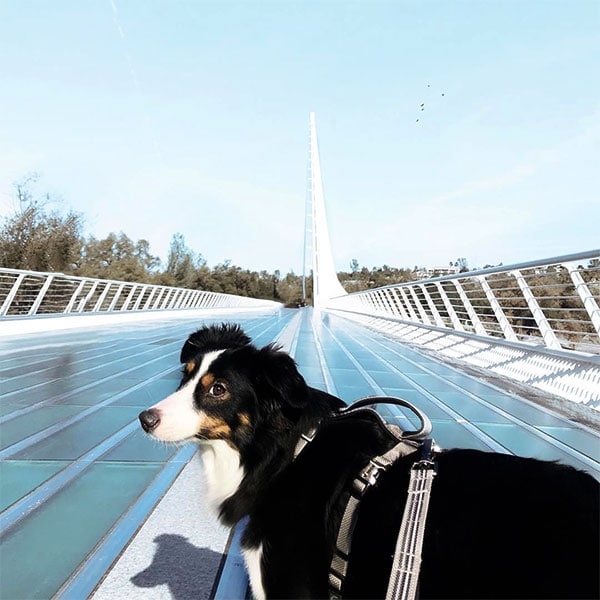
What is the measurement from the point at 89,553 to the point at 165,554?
0.79 ft

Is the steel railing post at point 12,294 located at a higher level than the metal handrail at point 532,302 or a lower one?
lower

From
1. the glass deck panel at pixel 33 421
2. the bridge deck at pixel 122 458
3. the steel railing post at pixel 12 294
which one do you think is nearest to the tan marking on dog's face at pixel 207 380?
the bridge deck at pixel 122 458

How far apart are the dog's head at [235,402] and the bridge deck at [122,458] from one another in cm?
40

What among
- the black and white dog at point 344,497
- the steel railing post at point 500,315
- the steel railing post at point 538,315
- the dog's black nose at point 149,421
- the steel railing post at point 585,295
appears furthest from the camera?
the steel railing post at point 500,315

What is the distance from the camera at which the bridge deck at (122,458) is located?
53.0 inches

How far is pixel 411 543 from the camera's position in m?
0.92

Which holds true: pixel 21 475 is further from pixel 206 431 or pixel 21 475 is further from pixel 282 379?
pixel 282 379

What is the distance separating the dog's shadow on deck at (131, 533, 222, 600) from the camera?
128cm

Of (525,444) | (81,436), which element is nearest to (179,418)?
(81,436)

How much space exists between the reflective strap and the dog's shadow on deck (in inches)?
25.5

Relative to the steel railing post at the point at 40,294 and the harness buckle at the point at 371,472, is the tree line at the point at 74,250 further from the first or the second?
the harness buckle at the point at 371,472

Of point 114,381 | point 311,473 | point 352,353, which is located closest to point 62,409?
point 114,381

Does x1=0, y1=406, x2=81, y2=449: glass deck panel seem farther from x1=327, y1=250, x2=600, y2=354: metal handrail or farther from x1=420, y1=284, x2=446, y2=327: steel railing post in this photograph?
x1=420, y1=284, x2=446, y2=327: steel railing post

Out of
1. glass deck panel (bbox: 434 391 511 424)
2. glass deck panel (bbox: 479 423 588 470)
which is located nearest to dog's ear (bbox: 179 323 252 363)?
glass deck panel (bbox: 479 423 588 470)
